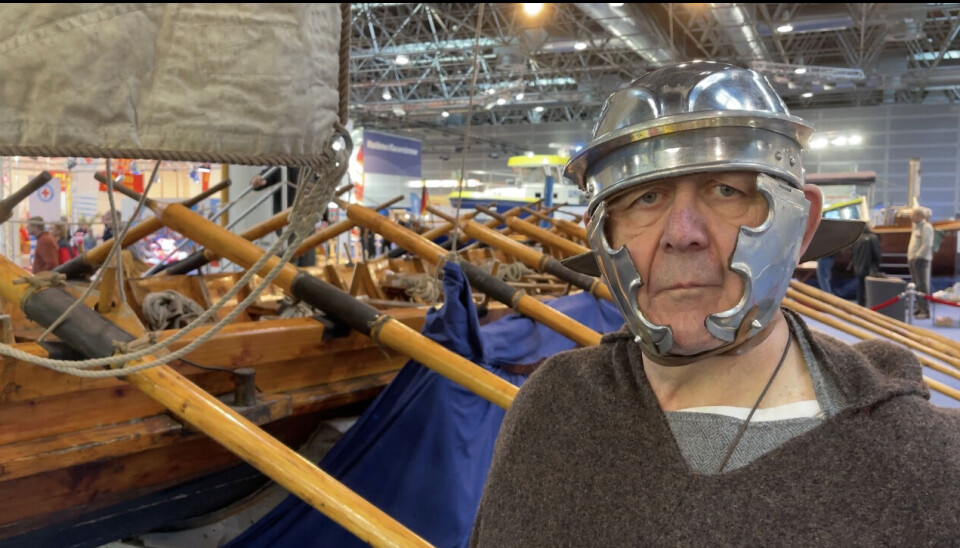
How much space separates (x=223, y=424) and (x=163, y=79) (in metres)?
0.99

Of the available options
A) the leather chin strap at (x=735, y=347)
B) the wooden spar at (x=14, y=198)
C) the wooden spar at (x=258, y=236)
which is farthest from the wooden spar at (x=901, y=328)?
the wooden spar at (x=14, y=198)

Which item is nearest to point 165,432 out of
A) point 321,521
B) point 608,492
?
point 321,521

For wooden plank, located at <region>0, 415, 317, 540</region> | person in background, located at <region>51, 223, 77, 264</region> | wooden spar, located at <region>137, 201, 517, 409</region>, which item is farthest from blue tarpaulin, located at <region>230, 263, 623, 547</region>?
person in background, located at <region>51, 223, 77, 264</region>

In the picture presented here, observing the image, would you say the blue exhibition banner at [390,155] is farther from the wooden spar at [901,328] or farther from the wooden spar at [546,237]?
the wooden spar at [901,328]

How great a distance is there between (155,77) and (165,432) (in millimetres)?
1457

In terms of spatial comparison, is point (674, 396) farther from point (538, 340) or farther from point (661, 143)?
point (538, 340)

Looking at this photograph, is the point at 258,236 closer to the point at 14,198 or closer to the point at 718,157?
the point at 14,198

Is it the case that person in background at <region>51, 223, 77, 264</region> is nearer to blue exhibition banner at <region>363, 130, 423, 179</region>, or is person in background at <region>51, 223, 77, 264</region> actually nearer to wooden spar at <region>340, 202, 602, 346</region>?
wooden spar at <region>340, 202, 602, 346</region>

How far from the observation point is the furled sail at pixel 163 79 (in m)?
0.78

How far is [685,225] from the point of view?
919 mm

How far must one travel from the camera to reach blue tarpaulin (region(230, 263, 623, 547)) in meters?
2.11

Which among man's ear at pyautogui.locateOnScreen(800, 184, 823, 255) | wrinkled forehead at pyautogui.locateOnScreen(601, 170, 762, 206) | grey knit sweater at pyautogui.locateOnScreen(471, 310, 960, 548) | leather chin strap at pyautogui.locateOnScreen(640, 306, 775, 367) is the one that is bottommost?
grey knit sweater at pyautogui.locateOnScreen(471, 310, 960, 548)

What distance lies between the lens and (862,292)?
27.5 feet

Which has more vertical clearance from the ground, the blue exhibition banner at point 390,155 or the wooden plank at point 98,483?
the blue exhibition banner at point 390,155
